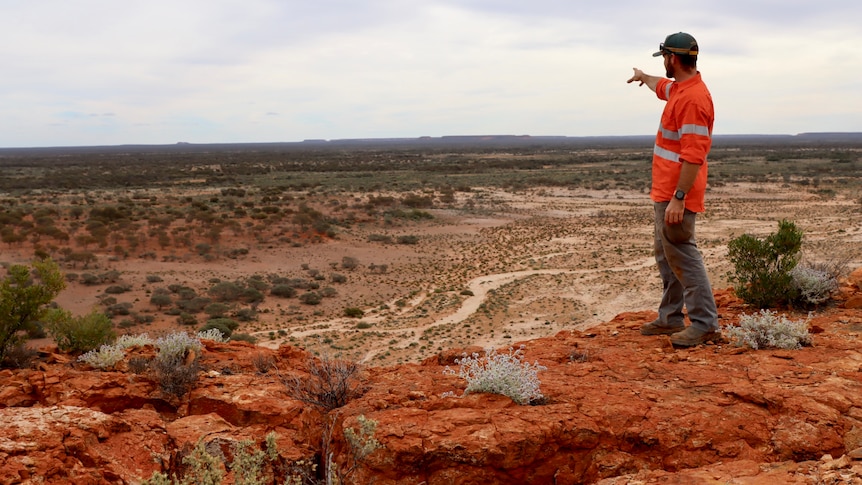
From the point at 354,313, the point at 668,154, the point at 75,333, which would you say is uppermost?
the point at 668,154

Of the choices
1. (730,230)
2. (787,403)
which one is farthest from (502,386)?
(730,230)

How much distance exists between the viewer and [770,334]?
428cm

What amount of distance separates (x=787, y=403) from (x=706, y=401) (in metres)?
0.40

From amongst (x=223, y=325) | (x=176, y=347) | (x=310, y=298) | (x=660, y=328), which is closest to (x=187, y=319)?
(x=223, y=325)

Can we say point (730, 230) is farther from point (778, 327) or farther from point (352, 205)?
point (778, 327)

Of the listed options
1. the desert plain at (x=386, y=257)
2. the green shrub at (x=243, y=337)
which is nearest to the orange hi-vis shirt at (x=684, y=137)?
the desert plain at (x=386, y=257)

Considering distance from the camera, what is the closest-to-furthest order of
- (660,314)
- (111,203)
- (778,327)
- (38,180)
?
1. (778,327)
2. (660,314)
3. (111,203)
4. (38,180)

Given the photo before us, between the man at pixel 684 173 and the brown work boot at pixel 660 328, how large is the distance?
36 cm

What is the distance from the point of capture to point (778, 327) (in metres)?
4.29

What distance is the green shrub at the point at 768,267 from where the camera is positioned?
5.50 metres

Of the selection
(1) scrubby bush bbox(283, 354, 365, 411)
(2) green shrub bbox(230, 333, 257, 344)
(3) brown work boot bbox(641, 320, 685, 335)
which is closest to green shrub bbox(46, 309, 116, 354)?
(1) scrubby bush bbox(283, 354, 365, 411)

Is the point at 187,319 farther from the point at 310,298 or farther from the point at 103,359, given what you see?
the point at 103,359

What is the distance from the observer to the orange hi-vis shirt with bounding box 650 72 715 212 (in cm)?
394

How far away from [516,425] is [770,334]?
240 cm
